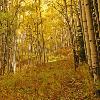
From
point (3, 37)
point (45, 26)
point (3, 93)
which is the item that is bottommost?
point (3, 93)

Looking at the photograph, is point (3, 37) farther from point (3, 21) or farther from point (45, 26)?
point (45, 26)

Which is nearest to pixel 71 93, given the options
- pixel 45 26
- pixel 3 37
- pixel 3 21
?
pixel 3 21

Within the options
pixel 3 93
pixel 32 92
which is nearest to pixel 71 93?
pixel 32 92

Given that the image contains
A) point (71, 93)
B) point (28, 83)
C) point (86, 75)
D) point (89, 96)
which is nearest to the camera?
point (89, 96)

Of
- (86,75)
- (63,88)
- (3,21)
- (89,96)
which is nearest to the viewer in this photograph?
(89,96)

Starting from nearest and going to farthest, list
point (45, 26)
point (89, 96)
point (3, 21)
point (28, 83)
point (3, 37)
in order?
point (89, 96) → point (28, 83) → point (3, 21) → point (3, 37) → point (45, 26)

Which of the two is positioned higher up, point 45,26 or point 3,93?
point 45,26

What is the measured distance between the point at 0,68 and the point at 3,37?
2208mm

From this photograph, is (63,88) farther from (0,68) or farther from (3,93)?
(0,68)

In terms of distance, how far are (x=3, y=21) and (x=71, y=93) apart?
7.96 m

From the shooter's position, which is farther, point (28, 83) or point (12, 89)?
point (28, 83)

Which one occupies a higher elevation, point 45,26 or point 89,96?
point 45,26

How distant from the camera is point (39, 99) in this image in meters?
8.35

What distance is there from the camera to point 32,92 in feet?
31.3
